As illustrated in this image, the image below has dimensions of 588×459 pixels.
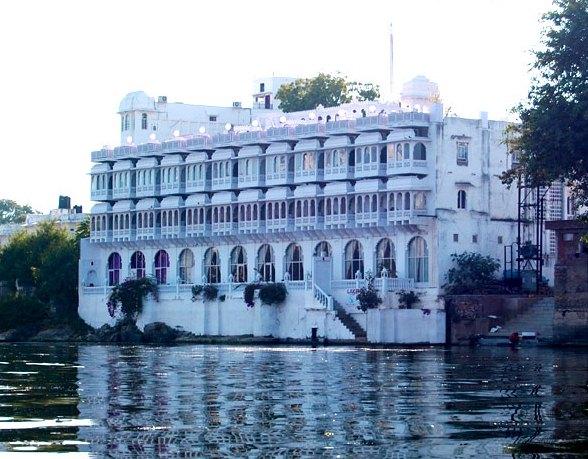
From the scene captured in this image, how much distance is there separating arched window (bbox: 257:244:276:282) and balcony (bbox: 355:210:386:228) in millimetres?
9393

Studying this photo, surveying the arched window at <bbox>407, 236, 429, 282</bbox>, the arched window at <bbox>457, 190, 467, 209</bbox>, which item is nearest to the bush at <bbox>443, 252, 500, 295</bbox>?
the arched window at <bbox>407, 236, 429, 282</bbox>

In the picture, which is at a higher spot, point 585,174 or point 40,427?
point 585,174

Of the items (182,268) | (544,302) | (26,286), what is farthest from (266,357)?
(26,286)

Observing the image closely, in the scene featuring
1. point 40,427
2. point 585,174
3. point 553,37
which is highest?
point 553,37

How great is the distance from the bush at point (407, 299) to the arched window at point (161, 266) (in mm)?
26239

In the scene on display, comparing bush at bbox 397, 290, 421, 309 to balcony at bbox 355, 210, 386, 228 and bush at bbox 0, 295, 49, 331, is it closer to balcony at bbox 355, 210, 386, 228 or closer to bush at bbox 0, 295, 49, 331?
balcony at bbox 355, 210, 386, 228

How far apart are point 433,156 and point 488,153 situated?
4.24m

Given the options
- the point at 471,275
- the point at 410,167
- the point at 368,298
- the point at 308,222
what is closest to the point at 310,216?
the point at 308,222

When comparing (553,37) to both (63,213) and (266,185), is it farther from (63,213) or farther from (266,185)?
(63,213)

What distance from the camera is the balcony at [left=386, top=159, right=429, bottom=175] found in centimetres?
10500

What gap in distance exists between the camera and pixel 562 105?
7544 centimetres

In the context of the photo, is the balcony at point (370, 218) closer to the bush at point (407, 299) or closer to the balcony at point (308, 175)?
the balcony at point (308, 175)

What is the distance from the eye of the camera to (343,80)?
147 m

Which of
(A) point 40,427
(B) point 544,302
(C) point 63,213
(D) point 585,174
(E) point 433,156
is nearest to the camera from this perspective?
(A) point 40,427
